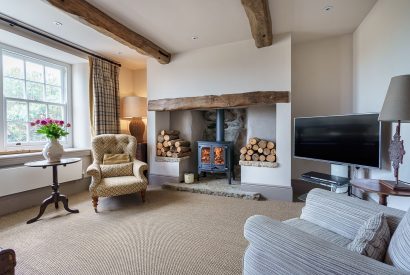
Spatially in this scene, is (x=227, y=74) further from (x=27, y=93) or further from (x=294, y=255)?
(x=27, y=93)

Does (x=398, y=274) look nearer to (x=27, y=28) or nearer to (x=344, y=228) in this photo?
(x=344, y=228)

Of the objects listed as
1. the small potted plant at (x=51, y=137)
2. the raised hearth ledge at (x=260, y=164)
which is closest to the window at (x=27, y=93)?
the small potted plant at (x=51, y=137)

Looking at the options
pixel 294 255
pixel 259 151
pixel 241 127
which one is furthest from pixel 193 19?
pixel 294 255

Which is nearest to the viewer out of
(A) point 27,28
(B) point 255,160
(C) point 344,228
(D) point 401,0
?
(C) point 344,228

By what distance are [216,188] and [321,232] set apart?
232 centimetres

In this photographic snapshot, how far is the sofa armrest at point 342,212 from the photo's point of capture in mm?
1231

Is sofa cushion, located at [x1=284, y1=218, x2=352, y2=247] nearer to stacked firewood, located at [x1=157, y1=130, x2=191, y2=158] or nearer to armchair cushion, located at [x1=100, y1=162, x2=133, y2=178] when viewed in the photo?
armchair cushion, located at [x1=100, y1=162, x2=133, y2=178]

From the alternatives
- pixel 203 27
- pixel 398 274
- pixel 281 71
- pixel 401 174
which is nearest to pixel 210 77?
pixel 203 27

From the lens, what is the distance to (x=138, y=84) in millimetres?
4766

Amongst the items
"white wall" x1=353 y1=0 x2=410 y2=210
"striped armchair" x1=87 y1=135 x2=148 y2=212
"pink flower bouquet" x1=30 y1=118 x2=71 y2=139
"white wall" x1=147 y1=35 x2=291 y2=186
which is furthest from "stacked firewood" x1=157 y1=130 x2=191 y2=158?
"white wall" x1=353 y1=0 x2=410 y2=210

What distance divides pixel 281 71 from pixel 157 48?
2.01 m

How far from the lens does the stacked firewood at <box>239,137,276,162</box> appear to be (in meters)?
3.31

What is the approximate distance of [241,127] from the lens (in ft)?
14.0

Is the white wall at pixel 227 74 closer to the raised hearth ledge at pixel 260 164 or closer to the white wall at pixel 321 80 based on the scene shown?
the raised hearth ledge at pixel 260 164
